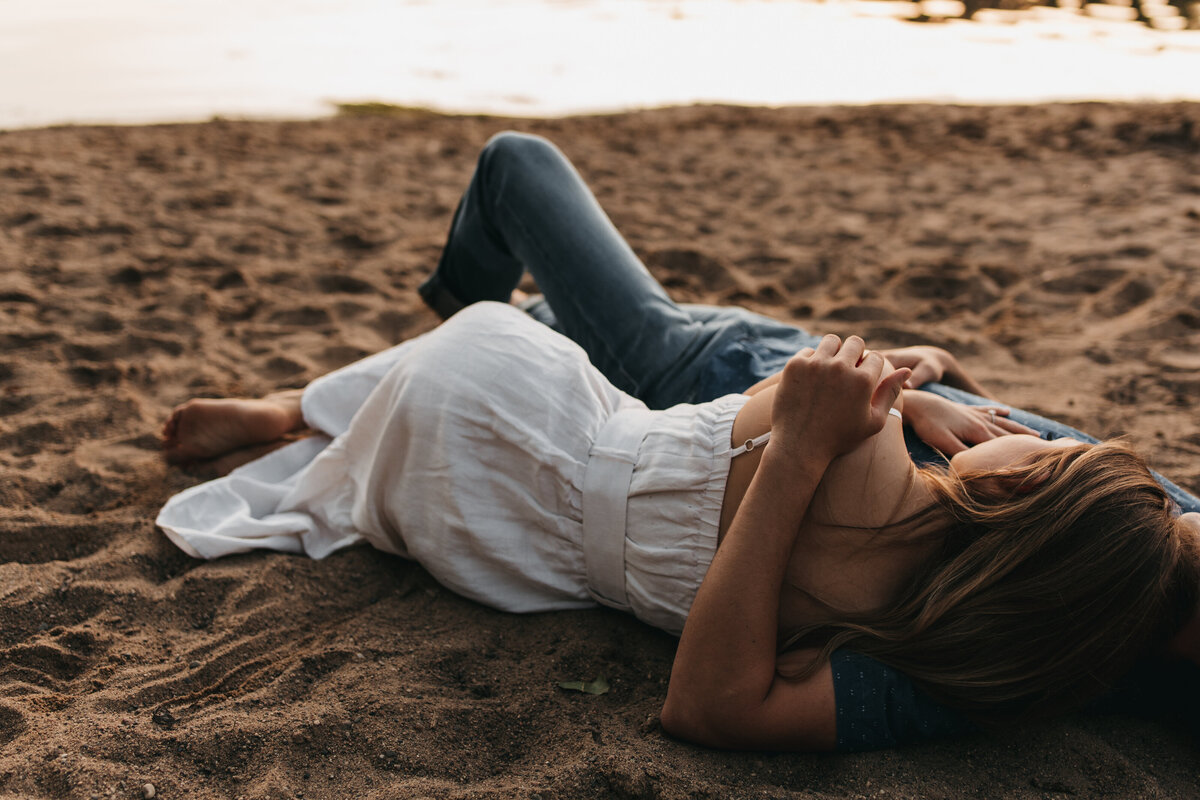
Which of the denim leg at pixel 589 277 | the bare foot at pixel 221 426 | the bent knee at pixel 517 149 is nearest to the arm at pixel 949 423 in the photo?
the denim leg at pixel 589 277

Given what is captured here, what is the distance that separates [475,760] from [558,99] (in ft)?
23.6

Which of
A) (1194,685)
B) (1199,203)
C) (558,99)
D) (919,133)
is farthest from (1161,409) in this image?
(558,99)

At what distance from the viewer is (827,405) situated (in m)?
1.59

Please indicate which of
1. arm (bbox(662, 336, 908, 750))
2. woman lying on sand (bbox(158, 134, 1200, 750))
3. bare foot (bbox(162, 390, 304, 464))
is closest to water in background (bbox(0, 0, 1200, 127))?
bare foot (bbox(162, 390, 304, 464))

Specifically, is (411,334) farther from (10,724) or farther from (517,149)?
(10,724)

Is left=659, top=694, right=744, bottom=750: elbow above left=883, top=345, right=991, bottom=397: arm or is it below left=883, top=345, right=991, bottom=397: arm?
below

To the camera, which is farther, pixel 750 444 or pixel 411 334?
pixel 411 334

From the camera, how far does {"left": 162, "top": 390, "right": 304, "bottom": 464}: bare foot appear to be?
2.51 m

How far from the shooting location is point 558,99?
7957 millimetres

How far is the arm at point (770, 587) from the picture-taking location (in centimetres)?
→ 157

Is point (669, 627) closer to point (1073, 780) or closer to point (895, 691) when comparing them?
point (895, 691)

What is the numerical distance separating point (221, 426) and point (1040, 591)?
2.15 m

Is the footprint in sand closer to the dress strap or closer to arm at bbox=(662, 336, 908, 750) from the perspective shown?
arm at bbox=(662, 336, 908, 750)

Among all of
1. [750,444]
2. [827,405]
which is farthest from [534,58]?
[827,405]
